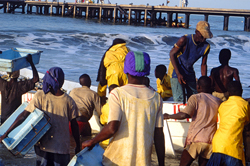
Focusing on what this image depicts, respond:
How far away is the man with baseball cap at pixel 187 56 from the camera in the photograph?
14.6 feet

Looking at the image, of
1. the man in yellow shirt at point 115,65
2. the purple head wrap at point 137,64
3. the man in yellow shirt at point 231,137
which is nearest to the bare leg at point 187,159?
the man in yellow shirt at point 231,137

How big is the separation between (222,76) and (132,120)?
256 centimetres

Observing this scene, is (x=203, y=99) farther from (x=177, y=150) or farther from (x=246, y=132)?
(x=177, y=150)

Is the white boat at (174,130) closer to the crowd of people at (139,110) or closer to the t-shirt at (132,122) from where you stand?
the crowd of people at (139,110)

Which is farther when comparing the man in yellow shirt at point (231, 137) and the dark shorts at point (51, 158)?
the man in yellow shirt at point (231, 137)

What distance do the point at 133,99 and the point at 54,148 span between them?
3.36 ft

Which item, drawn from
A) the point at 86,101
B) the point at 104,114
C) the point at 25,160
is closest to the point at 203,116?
the point at 104,114

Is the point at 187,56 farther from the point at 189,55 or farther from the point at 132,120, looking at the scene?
the point at 132,120

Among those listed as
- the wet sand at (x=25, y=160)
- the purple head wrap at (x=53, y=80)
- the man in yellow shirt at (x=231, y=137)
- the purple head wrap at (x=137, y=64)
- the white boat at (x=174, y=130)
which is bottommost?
the wet sand at (x=25, y=160)

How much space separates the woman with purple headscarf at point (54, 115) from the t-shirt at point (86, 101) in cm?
208

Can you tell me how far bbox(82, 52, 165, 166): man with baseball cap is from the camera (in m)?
2.32

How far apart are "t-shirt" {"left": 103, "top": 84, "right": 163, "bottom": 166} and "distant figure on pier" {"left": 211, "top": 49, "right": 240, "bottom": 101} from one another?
93.7 inches

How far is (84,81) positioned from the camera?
524cm

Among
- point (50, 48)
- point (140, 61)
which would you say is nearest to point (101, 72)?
point (140, 61)
